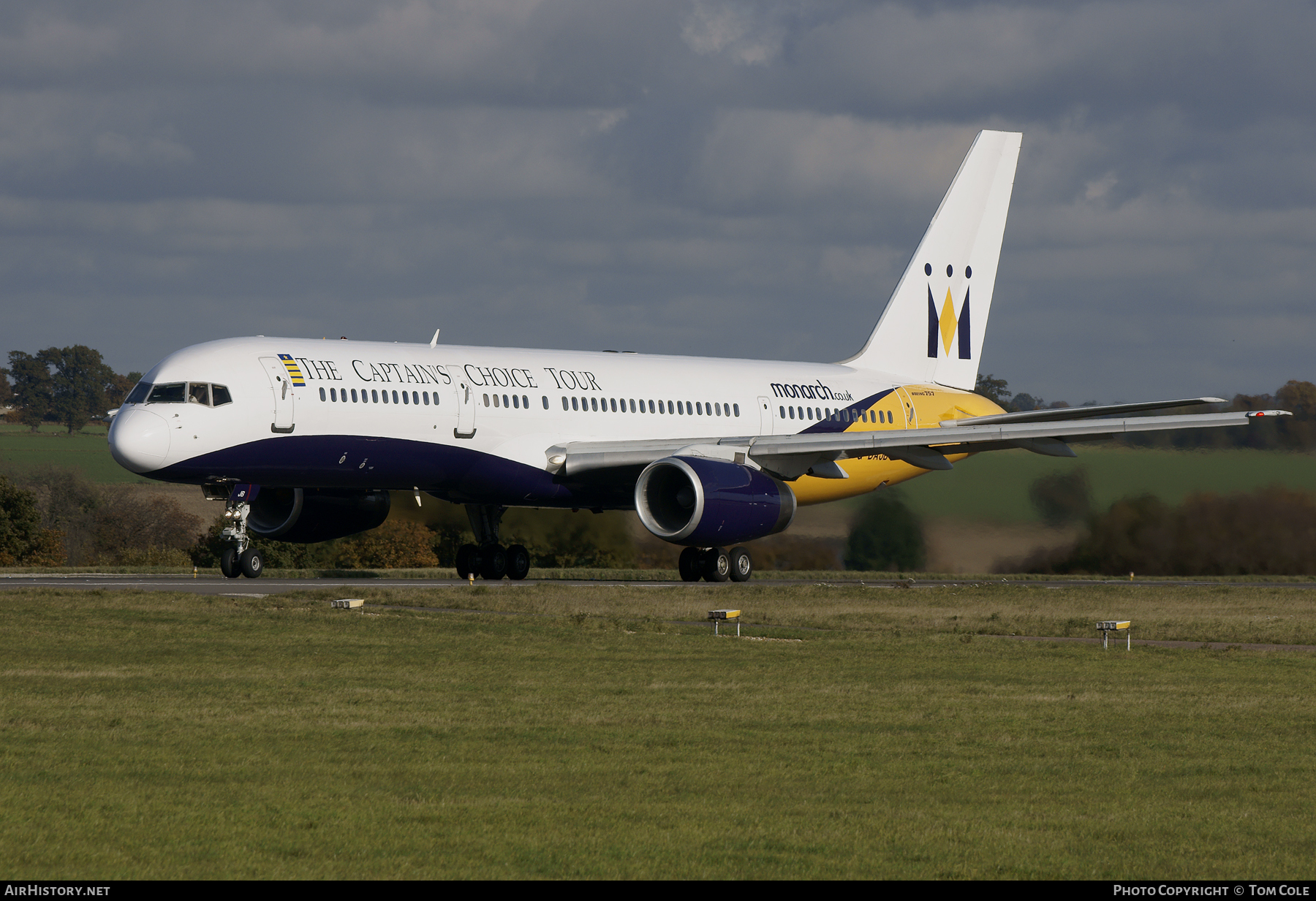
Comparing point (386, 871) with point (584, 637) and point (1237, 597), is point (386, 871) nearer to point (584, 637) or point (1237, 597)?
point (584, 637)

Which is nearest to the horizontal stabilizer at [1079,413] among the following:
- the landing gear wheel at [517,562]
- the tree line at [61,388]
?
the landing gear wheel at [517,562]

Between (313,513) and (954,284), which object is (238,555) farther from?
(954,284)

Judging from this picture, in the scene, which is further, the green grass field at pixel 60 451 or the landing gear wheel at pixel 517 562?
the green grass field at pixel 60 451

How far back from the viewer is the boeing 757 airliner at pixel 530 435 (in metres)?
30.1

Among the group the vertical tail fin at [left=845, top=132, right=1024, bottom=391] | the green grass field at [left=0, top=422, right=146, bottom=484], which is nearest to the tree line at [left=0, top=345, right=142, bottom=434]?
the green grass field at [left=0, top=422, right=146, bottom=484]

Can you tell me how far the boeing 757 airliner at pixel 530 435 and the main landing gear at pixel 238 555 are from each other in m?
0.04

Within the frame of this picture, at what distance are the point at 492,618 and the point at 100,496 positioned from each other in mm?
65139

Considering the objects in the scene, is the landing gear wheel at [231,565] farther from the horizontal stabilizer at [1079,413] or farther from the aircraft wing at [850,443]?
the horizontal stabilizer at [1079,413]

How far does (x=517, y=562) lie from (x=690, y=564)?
4.12 m

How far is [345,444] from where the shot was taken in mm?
31031

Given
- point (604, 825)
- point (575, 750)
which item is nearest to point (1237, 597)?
point (575, 750)

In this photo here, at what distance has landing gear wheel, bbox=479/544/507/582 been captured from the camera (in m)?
36.2

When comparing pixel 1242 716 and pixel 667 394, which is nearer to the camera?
pixel 1242 716

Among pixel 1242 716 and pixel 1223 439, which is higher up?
pixel 1223 439
